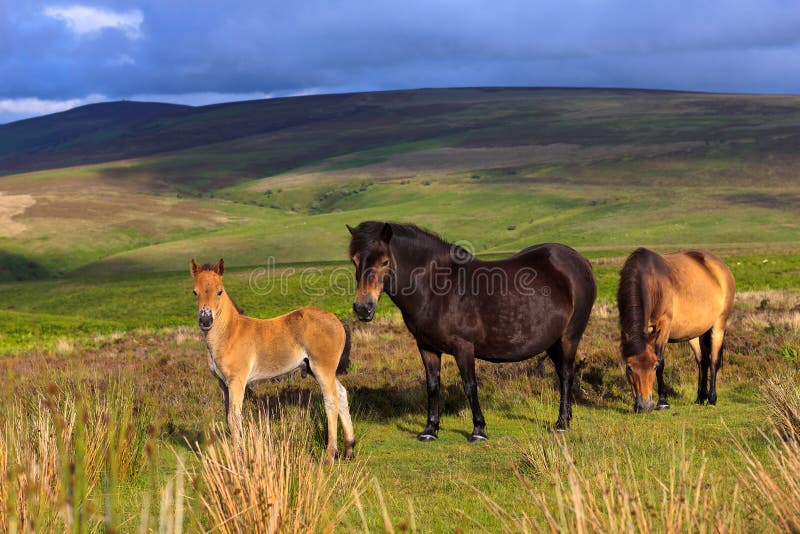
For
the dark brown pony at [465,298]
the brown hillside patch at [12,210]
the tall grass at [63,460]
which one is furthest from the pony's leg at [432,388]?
the brown hillside patch at [12,210]

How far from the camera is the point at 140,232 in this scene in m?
108

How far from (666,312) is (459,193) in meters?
114

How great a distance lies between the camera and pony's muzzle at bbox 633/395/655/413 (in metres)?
11.0

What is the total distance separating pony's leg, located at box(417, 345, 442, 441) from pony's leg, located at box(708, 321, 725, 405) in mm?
4638

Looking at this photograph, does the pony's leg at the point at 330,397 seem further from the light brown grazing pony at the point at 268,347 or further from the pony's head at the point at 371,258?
the pony's head at the point at 371,258

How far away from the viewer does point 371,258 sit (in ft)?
31.4

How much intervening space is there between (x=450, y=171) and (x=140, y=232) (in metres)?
61.3

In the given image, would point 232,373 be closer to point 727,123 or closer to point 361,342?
point 361,342

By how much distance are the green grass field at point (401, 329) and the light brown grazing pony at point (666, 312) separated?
572mm

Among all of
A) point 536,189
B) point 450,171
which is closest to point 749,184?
point 536,189

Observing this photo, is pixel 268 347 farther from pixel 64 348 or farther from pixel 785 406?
pixel 64 348

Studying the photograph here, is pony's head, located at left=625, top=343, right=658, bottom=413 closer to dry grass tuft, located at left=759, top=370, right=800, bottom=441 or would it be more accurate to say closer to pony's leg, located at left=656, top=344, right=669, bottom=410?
pony's leg, located at left=656, top=344, right=669, bottom=410

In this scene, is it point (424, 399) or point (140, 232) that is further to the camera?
point (140, 232)

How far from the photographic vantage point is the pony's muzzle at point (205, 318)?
27.4ft
